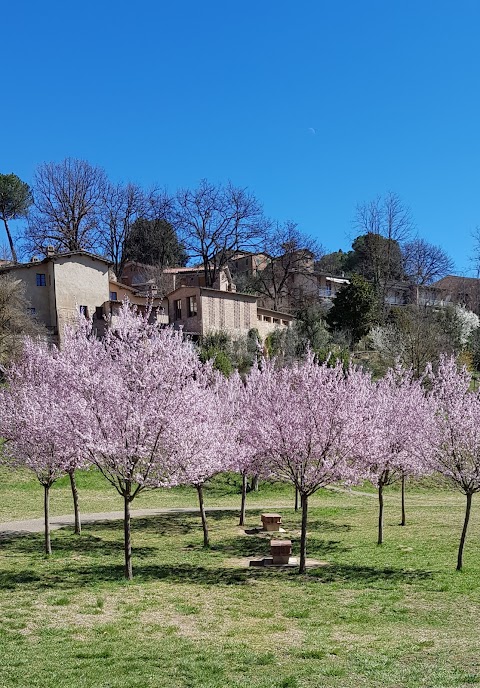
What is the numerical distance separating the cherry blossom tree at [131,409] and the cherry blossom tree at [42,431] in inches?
29.6

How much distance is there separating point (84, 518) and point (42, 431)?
9313 millimetres

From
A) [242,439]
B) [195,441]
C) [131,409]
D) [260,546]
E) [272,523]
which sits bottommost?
[260,546]

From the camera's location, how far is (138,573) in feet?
49.9

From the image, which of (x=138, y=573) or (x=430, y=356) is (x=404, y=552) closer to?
(x=138, y=573)

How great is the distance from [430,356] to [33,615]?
3965 cm

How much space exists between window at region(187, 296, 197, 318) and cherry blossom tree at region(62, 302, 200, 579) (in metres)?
40.4

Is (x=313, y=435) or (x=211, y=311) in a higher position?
(x=211, y=311)

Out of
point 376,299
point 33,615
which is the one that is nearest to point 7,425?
point 33,615

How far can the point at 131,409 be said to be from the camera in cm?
1364

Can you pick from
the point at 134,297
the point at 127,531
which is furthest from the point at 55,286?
the point at 127,531

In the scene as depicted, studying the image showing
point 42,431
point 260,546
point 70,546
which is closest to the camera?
point 42,431

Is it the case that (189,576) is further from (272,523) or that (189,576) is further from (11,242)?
(11,242)

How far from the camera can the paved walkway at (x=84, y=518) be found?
20797 millimetres

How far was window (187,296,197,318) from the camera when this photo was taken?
5556cm
